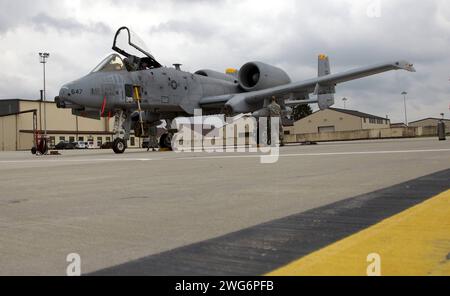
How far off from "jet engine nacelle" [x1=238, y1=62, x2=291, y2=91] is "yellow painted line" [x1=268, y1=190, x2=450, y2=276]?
56.4 feet

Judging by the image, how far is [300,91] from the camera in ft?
59.1

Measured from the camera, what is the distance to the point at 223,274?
159 cm

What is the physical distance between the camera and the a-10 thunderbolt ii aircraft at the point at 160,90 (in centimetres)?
1493

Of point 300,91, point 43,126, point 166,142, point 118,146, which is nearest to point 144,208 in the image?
point 118,146

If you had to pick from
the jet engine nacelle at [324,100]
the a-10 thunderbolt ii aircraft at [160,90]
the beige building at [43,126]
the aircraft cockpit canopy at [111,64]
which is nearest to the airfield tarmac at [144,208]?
the a-10 thunderbolt ii aircraft at [160,90]

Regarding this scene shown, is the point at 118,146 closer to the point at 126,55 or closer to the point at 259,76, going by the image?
the point at 126,55

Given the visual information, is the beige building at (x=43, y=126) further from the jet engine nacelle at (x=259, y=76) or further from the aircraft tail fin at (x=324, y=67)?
the aircraft tail fin at (x=324, y=67)

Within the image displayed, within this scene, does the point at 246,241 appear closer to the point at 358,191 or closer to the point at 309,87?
the point at 358,191

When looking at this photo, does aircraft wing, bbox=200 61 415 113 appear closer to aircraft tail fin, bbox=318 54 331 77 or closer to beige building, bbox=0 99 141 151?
aircraft tail fin, bbox=318 54 331 77

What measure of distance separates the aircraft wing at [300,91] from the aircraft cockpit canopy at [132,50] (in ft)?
10.1

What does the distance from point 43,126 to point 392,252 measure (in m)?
68.9

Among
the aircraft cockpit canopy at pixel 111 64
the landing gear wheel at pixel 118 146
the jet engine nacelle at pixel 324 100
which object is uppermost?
the aircraft cockpit canopy at pixel 111 64

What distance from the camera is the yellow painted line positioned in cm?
157
